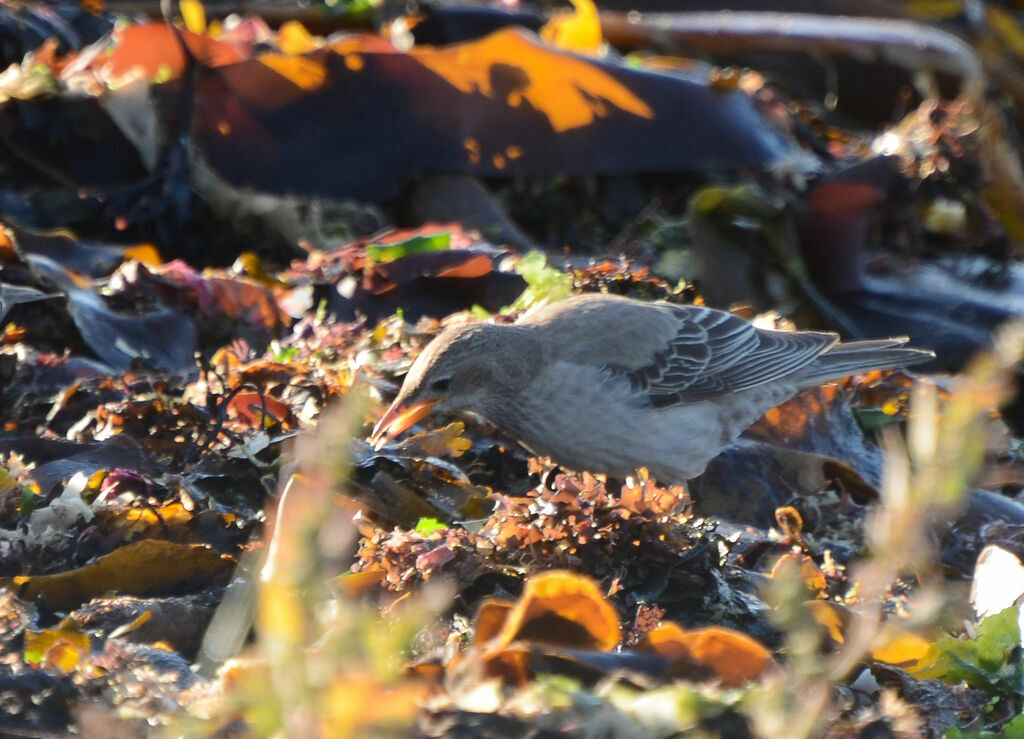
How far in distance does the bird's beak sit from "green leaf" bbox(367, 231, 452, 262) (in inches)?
41.1

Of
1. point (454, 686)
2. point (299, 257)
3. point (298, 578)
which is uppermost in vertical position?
point (298, 578)

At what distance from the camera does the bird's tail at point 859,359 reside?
403 cm

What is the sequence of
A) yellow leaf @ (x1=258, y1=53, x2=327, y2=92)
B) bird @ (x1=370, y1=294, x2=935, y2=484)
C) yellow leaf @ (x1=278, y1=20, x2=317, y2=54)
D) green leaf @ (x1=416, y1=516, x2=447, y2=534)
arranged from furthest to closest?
yellow leaf @ (x1=278, y1=20, x2=317, y2=54)
yellow leaf @ (x1=258, y1=53, x2=327, y2=92)
bird @ (x1=370, y1=294, x2=935, y2=484)
green leaf @ (x1=416, y1=516, x2=447, y2=534)

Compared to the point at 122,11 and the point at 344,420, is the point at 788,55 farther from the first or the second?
the point at 344,420

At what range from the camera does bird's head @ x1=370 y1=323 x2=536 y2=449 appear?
128 inches

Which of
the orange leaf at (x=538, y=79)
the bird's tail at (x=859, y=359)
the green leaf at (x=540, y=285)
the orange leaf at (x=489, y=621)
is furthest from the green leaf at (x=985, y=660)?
the orange leaf at (x=538, y=79)

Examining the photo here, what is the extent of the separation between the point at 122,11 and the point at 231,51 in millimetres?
1637

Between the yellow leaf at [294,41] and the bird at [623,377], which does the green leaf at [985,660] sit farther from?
the yellow leaf at [294,41]

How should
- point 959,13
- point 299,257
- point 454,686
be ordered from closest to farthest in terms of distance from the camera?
point 454,686 → point 299,257 → point 959,13

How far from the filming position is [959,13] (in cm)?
814

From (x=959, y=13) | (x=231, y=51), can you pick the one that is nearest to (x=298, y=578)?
(x=231, y=51)

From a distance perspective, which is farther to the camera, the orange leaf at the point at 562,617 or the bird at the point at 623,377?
the bird at the point at 623,377

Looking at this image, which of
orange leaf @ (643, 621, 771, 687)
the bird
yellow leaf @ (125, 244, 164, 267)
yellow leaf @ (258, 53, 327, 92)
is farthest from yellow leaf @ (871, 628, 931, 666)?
yellow leaf @ (258, 53, 327, 92)

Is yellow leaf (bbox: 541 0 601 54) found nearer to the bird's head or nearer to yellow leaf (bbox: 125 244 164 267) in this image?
yellow leaf (bbox: 125 244 164 267)
